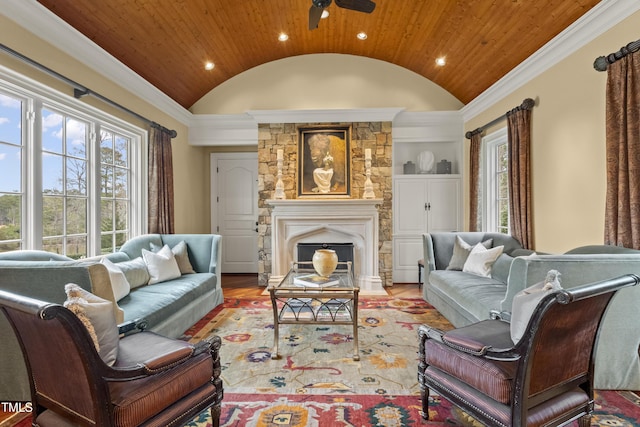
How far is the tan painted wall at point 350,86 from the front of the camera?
5.40 meters

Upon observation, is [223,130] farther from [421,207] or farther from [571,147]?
[571,147]

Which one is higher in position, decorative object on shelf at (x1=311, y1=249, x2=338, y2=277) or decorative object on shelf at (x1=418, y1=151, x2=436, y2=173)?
decorative object on shelf at (x1=418, y1=151, x2=436, y2=173)

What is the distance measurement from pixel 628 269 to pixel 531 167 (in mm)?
1915

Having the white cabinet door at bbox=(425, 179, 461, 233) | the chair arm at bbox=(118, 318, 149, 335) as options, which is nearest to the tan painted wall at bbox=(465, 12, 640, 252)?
the white cabinet door at bbox=(425, 179, 461, 233)

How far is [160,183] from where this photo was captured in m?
4.34

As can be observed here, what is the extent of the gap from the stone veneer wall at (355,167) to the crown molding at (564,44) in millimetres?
1582

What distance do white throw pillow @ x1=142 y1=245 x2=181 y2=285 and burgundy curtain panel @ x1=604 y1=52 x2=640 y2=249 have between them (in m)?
3.89

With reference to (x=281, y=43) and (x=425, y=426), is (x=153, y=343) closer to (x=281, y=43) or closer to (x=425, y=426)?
(x=425, y=426)

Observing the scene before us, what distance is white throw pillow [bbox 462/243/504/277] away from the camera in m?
3.58

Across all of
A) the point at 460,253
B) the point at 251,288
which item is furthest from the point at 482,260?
the point at 251,288

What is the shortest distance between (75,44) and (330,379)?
351 centimetres

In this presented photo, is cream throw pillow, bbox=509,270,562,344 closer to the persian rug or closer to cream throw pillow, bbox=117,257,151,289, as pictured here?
the persian rug

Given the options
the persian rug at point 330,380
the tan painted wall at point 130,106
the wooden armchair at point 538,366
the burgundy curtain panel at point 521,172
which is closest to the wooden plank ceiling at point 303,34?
the tan painted wall at point 130,106

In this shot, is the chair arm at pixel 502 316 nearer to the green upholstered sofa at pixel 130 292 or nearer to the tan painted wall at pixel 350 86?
the green upholstered sofa at pixel 130 292
